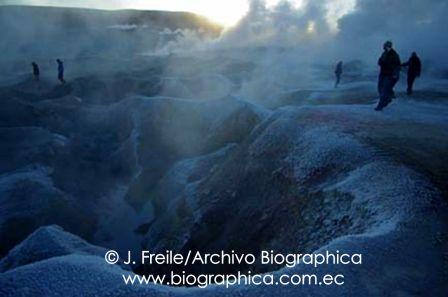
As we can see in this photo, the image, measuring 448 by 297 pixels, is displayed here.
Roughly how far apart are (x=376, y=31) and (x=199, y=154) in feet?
160

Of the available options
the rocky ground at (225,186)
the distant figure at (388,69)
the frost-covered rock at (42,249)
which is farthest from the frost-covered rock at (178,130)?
the frost-covered rock at (42,249)

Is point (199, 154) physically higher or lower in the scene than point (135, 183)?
higher

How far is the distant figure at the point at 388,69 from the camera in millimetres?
15805

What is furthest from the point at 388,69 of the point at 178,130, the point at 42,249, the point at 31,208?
the point at 31,208

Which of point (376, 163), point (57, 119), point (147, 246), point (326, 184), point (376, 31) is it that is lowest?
point (147, 246)

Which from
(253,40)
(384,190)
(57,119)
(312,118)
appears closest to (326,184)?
(384,190)

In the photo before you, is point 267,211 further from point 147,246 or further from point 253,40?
point 253,40

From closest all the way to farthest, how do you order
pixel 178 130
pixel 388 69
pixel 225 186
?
pixel 388 69
pixel 225 186
pixel 178 130

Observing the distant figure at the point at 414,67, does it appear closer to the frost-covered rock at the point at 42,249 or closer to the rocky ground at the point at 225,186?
the rocky ground at the point at 225,186

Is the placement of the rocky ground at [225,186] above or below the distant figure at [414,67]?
below

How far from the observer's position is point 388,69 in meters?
16.2

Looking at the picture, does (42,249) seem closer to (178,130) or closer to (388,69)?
(388,69)

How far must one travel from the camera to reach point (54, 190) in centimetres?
2162

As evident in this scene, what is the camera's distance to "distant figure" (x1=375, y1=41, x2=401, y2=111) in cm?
1580
